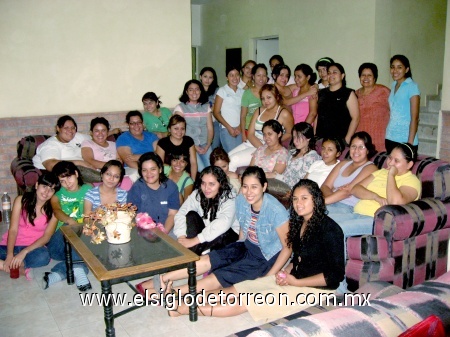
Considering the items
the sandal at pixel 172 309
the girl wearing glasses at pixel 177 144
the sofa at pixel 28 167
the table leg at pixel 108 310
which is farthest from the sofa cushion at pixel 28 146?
the table leg at pixel 108 310

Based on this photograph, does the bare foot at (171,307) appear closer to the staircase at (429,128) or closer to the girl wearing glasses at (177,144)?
the girl wearing glasses at (177,144)

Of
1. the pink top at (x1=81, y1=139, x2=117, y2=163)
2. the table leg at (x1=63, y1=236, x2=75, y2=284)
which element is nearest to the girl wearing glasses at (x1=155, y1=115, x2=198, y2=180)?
the pink top at (x1=81, y1=139, x2=117, y2=163)

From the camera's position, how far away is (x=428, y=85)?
7207 millimetres

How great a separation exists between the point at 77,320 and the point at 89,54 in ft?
12.3

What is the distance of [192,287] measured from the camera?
2.74m

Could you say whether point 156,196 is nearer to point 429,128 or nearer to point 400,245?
point 400,245

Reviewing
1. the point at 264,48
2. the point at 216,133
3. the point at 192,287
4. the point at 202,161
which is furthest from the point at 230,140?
the point at 264,48

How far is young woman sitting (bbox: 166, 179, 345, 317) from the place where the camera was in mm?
2574

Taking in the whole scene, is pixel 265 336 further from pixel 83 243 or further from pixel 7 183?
pixel 7 183

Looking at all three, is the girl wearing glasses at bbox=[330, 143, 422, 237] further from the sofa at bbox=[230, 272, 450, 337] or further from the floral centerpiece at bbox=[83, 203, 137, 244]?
the sofa at bbox=[230, 272, 450, 337]

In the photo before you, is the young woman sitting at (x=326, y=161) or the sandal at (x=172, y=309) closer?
the sandal at (x=172, y=309)

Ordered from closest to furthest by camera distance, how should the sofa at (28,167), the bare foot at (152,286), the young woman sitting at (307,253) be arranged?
1. the young woman sitting at (307,253)
2. the bare foot at (152,286)
3. the sofa at (28,167)

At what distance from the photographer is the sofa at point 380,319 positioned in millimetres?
1266

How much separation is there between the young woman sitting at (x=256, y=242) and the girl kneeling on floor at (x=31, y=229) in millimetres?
1046
